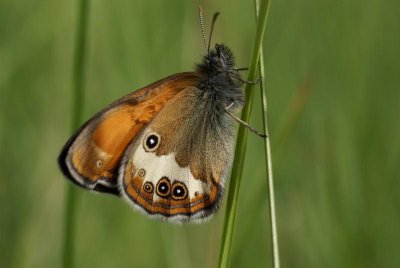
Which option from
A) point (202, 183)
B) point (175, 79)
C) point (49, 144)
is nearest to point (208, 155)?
point (202, 183)

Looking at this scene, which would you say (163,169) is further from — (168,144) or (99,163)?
(99,163)

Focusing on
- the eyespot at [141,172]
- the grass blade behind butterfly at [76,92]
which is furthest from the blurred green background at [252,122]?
the grass blade behind butterfly at [76,92]

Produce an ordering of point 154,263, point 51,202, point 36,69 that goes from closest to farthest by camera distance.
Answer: point 154,263 < point 51,202 < point 36,69

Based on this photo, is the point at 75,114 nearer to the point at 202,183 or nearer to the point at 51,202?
the point at 202,183

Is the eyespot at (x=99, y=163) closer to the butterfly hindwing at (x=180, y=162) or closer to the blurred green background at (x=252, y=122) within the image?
the butterfly hindwing at (x=180, y=162)

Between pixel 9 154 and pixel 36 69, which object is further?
pixel 36 69

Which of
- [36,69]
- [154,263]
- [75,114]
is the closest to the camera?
[75,114]

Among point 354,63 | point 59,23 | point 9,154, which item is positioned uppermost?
point 59,23

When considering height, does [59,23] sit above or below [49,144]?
above

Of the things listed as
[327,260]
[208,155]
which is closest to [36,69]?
[208,155]
